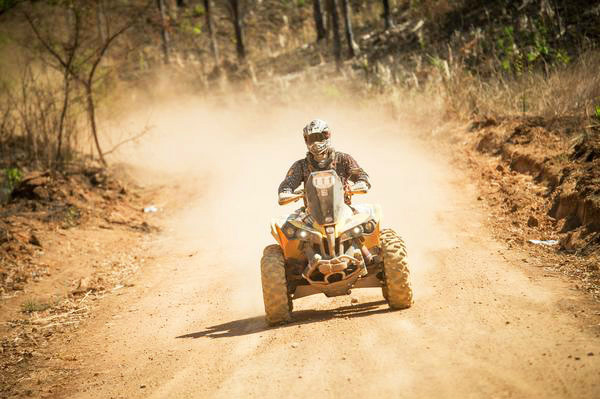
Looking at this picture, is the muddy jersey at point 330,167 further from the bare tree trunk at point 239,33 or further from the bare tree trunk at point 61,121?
the bare tree trunk at point 239,33

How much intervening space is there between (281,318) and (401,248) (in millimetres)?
1503

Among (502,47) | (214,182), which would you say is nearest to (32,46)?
(214,182)

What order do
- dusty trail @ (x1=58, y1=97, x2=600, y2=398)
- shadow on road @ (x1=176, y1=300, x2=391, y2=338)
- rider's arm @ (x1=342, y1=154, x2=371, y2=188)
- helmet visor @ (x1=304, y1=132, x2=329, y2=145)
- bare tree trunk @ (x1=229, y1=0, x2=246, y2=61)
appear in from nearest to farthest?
dusty trail @ (x1=58, y1=97, x2=600, y2=398) < shadow on road @ (x1=176, y1=300, x2=391, y2=338) < helmet visor @ (x1=304, y1=132, x2=329, y2=145) < rider's arm @ (x1=342, y1=154, x2=371, y2=188) < bare tree trunk @ (x1=229, y1=0, x2=246, y2=61)

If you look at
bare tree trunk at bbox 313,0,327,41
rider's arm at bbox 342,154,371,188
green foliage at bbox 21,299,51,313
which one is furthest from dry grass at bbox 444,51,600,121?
bare tree trunk at bbox 313,0,327,41

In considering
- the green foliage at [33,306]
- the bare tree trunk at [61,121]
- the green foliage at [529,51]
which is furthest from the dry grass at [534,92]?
the bare tree trunk at [61,121]

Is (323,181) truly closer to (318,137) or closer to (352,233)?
(352,233)

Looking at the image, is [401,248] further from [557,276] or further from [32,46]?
[32,46]

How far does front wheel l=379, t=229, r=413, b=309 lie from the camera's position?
23.1ft

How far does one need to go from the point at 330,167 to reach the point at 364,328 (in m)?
2.16

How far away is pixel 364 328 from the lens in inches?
255

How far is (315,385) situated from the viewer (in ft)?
17.3

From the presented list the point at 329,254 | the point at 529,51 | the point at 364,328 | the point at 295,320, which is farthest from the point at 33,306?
the point at 529,51

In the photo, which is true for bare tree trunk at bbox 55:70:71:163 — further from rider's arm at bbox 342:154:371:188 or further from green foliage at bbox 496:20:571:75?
rider's arm at bbox 342:154:371:188

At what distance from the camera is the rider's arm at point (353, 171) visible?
25.7 ft
